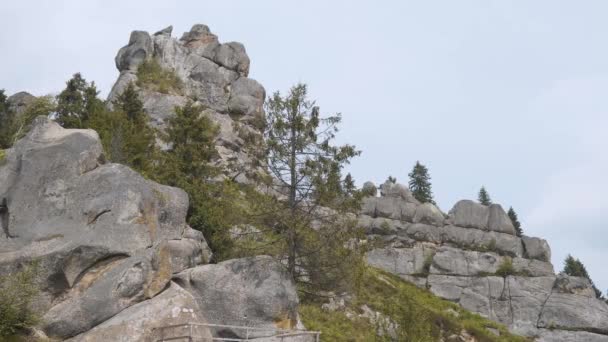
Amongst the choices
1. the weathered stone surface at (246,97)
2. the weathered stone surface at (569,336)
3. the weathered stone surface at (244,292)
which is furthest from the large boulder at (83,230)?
the weathered stone surface at (569,336)

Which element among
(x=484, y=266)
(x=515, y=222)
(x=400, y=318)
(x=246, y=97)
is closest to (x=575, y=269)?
(x=515, y=222)

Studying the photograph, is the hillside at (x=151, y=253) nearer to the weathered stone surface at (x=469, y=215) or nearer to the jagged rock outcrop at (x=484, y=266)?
the jagged rock outcrop at (x=484, y=266)

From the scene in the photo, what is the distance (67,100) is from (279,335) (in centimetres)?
3340

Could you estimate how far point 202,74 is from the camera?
71.1 m

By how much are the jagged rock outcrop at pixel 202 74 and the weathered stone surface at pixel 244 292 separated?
122ft

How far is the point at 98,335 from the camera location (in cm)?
2119

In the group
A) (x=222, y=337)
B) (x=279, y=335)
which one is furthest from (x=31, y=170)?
(x=279, y=335)

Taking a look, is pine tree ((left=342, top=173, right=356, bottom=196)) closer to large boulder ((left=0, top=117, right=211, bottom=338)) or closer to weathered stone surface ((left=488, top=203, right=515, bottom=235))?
large boulder ((left=0, top=117, right=211, bottom=338))

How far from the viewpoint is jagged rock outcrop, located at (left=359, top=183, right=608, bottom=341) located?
5841cm

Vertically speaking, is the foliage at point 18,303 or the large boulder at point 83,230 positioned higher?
the large boulder at point 83,230

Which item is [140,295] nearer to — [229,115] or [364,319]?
[364,319]

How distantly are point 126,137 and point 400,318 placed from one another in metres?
21.4

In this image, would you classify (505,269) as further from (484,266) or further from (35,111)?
(35,111)

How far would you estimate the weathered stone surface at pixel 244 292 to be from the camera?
24.0m
